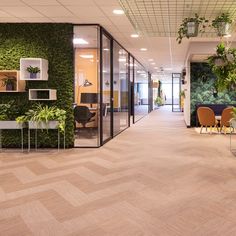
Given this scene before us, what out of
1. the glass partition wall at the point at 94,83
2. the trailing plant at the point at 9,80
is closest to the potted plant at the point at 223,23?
the glass partition wall at the point at 94,83

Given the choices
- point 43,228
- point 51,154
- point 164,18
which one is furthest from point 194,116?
point 43,228

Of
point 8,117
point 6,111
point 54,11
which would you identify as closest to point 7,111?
point 6,111

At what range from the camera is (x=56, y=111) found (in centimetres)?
725

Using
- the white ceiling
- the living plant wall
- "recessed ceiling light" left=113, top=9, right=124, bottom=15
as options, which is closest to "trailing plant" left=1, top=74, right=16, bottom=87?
the white ceiling

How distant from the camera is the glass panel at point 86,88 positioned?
31.9 ft

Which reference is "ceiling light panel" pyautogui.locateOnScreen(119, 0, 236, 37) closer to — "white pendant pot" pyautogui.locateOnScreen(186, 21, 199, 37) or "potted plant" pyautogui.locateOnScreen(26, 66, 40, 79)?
"white pendant pot" pyautogui.locateOnScreen(186, 21, 199, 37)

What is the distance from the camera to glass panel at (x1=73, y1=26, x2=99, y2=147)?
973 cm

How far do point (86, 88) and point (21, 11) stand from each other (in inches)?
209

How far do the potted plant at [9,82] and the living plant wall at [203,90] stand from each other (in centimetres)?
786

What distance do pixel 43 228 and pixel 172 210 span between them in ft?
4.66

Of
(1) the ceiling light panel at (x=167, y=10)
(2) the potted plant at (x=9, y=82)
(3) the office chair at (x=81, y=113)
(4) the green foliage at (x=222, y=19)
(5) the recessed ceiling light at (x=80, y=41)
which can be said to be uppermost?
(5) the recessed ceiling light at (x=80, y=41)

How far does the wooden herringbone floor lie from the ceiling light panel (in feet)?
9.65

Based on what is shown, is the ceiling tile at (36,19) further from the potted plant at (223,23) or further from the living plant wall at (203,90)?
the living plant wall at (203,90)

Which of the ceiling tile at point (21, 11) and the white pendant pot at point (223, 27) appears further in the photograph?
the ceiling tile at point (21, 11)
